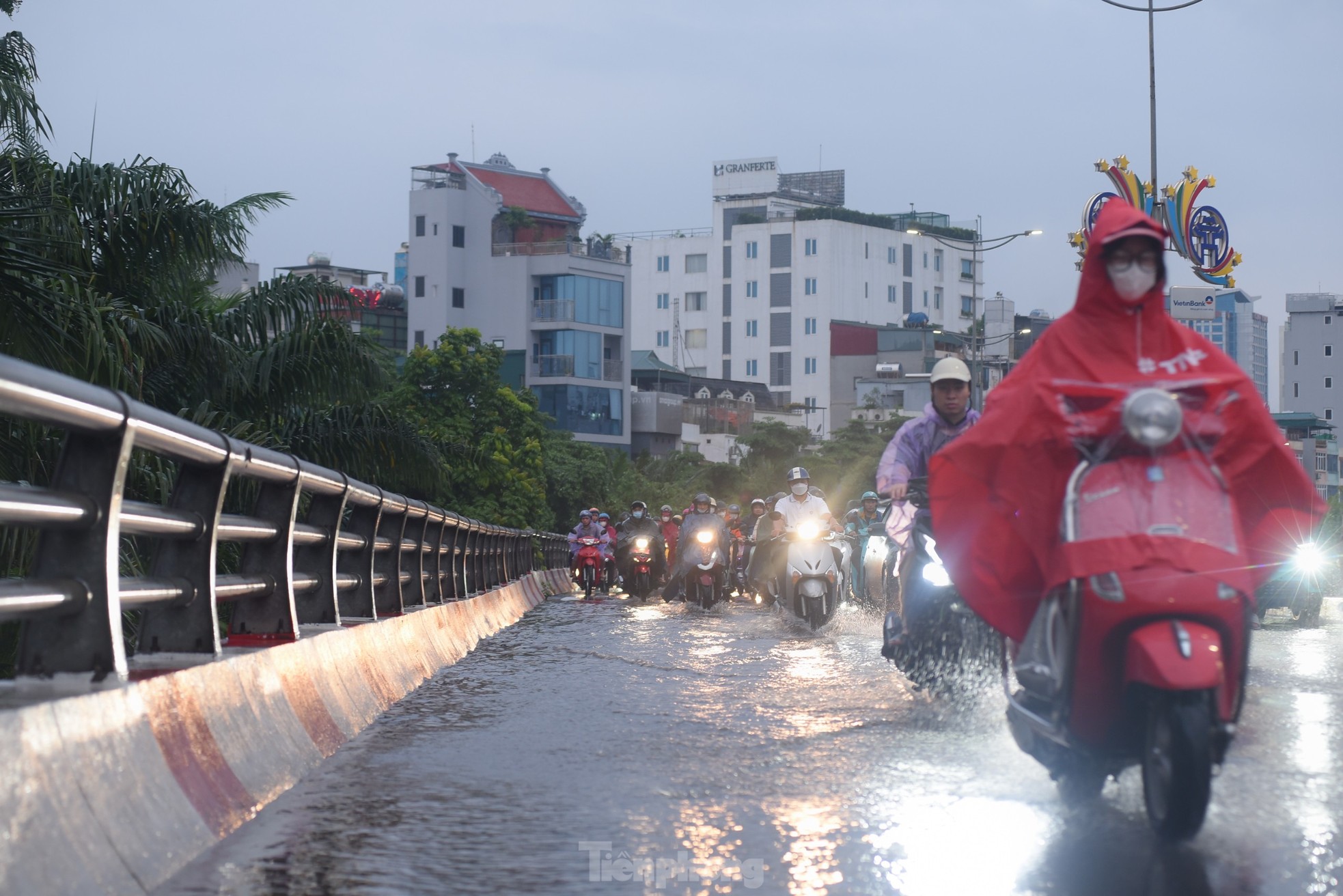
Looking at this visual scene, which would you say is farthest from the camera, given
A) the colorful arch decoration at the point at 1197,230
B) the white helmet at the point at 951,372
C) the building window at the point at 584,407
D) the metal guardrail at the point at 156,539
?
the building window at the point at 584,407

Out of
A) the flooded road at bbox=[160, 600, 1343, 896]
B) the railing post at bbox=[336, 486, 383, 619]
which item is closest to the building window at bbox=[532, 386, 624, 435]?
the railing post at bbox=[336, 486, 383, 619]

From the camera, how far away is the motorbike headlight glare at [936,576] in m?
8.62

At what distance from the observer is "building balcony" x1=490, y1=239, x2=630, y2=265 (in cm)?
8988

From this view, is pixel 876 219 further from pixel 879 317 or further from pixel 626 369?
pixel 626 369

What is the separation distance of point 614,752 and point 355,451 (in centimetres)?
2085

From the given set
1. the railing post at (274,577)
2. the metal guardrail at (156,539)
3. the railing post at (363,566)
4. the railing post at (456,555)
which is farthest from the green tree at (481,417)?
the railing post at (274,577)

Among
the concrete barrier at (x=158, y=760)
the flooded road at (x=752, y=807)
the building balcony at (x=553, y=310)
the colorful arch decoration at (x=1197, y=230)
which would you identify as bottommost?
the flooded road at (x=752, y=807)

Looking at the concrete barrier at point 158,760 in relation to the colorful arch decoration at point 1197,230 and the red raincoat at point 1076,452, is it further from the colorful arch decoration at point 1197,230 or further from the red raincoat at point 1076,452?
the colorful arch decoration at point 1197,230

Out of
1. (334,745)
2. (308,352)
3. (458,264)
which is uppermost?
(458,264)

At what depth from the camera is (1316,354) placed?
161750 millimetres

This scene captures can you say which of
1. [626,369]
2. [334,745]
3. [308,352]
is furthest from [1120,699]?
[626,369]

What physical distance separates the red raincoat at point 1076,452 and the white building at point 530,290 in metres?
81.5

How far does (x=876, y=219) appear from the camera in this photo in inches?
5187

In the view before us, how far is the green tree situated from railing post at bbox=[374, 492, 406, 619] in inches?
1800
